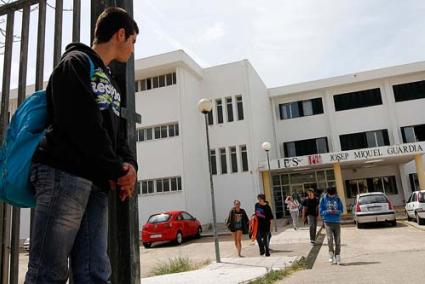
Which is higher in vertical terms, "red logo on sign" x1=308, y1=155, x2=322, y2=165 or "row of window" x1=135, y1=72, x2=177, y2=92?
"row of window" x1=135, y1=72, x2=177, y2=92

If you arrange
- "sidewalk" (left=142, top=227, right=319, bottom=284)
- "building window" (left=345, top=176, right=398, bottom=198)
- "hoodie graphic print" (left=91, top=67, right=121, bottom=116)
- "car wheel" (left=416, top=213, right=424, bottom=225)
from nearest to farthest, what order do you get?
1. "hoodie graphic print" (left=91, top=67, right=121, bottom=116)
2. "sidewalk" (left=142, top=227, right=319, bottom=284)
3. "car wheel" (left=416, top=213, right=424, bottom=225)
4. "building window" (left=345, top=176, right=398, bottom=198)

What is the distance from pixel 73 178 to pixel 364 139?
97.0 feet

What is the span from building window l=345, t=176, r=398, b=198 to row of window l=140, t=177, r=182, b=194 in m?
13.9

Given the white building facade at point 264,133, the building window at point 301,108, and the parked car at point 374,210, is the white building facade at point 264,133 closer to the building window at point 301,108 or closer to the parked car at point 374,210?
the building window at point 301,108

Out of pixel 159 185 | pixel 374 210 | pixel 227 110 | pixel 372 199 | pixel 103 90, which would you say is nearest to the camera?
pixel 103 90

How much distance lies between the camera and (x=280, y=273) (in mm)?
7621

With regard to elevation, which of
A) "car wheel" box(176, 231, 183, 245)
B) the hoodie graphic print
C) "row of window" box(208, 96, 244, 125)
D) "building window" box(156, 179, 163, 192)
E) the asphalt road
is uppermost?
"row of window" box(208, 96, 244, 125)

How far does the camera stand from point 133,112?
248cm

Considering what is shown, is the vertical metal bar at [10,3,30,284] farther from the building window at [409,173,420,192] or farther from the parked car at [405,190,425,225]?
the building window at [409,173,420,192]

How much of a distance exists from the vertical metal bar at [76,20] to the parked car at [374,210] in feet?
55.9

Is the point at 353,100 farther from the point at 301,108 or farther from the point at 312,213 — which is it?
the point at 312,213

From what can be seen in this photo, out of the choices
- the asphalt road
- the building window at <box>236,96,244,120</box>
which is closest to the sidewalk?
the asphalt road

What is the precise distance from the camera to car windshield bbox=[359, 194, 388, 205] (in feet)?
58.1

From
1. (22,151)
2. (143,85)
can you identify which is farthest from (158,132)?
(22,151)
